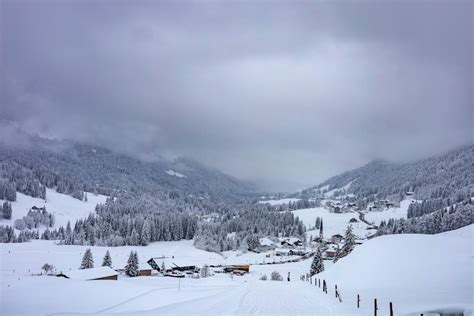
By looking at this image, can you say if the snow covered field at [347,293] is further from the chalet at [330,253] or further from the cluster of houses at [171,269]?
the chalet at [330,253]

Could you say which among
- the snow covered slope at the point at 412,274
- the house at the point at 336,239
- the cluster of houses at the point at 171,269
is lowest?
the cluster of houses at the point at 171,269

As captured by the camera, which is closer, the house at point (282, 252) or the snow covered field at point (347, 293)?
the snow covered field at point (347, 293)

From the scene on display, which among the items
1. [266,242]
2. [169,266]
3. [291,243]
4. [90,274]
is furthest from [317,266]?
[266,242]

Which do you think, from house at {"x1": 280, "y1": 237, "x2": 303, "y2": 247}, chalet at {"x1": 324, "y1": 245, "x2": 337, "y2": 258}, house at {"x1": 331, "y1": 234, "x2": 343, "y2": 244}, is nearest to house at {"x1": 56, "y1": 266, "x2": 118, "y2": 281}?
chalet at {"x1": 324, "y1": 245, "x2": 337, "y2": 258}

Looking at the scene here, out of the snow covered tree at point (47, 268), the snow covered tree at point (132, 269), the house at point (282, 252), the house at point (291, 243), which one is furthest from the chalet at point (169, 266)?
the house at point (291, 243)

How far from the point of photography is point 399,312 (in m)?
19.7

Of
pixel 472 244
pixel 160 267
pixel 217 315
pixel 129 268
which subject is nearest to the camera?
pixel 217 315

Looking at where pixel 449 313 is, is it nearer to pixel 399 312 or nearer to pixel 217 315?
pixel 399 312

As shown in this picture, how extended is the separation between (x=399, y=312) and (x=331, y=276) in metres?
24.8

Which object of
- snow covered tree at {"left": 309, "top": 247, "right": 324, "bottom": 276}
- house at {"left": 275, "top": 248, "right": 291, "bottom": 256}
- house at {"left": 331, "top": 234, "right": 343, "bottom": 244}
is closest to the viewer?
snow covered tree at {"left": 309, "top": 247, "right": 324, "bottom": 276}

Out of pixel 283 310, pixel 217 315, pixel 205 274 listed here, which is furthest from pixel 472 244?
pixel 205 274

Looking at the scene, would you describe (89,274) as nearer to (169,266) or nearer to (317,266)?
(169,266)

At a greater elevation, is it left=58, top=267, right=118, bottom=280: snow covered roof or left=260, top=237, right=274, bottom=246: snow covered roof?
left=260, top=237, right=274, bottom=246: snow covered roof

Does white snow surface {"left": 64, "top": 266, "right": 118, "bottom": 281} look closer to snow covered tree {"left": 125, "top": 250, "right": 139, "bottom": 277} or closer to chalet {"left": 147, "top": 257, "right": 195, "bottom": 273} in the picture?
snow covered tree {"left": 125, "top": 250, "right": 139, "bottom": 277}
